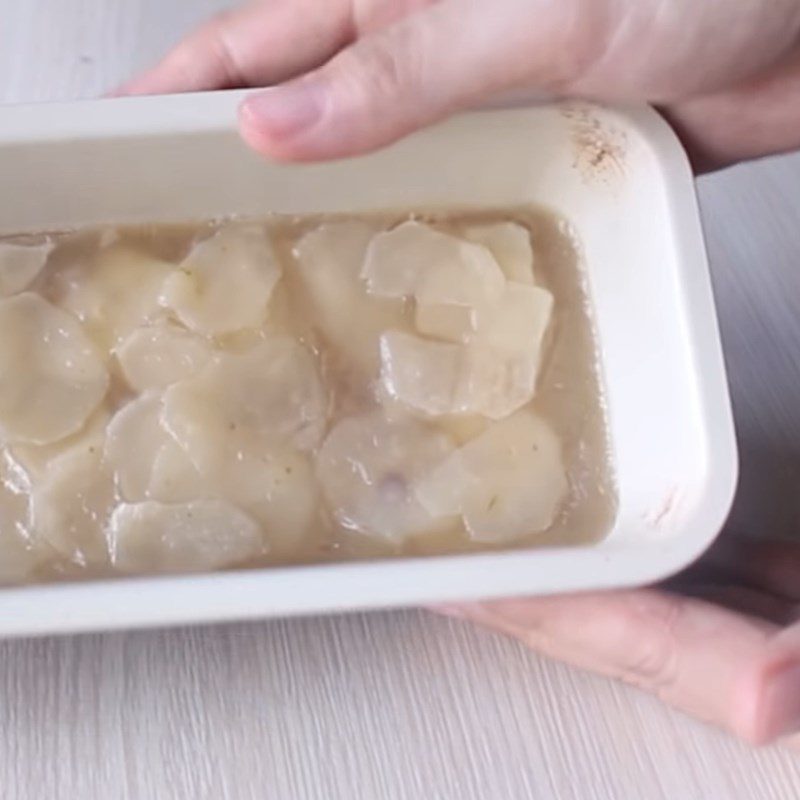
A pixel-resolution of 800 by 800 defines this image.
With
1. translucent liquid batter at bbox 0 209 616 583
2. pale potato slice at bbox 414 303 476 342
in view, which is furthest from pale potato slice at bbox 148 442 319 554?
pale potato slice at bbox 414 303 476 342

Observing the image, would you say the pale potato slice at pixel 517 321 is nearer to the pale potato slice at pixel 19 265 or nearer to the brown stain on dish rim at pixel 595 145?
the brown stain on dish rim at pixel 595 145

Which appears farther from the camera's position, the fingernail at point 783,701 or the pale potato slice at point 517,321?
the pale potato slice at point 517,321

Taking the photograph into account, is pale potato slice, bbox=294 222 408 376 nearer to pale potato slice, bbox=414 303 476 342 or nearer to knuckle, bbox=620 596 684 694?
pale potato slice, bbox=414 303 476 342

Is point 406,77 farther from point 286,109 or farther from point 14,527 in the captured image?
point 14,527

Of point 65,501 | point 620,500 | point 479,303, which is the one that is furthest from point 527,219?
point 65,501

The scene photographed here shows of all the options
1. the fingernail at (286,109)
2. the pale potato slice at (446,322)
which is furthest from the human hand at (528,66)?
the pale potato slice at (446,322)

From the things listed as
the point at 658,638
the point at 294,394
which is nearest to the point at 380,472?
the point at 294,394

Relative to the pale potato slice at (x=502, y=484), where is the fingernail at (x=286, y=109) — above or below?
above

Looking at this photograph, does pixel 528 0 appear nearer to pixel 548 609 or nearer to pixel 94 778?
pixel 548 609
